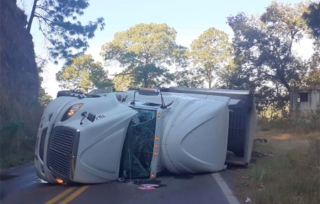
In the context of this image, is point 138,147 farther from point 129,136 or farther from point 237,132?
point 237,132

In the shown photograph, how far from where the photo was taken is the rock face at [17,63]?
23112 mm

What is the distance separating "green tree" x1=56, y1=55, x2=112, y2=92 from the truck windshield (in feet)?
75.0

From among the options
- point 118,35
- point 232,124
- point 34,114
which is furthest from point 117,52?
point 232,124

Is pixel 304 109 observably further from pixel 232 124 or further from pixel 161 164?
pixel 161 164

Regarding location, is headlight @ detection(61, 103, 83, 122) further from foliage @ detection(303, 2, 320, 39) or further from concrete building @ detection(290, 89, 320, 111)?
concrete building @ detection(290, 89, 320, 111)

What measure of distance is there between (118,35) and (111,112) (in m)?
34.2

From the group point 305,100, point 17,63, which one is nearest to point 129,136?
point 17,63

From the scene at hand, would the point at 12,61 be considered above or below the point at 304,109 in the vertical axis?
above

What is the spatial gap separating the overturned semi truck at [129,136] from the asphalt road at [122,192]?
26cm

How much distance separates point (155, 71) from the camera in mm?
36844

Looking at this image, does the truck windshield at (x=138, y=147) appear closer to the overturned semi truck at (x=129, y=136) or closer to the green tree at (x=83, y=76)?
the overturned semi truck at (x=129, y=136)

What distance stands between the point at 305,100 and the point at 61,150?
28.8 m

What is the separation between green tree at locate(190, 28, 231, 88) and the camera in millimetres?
45094

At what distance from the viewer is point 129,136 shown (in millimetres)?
9734
